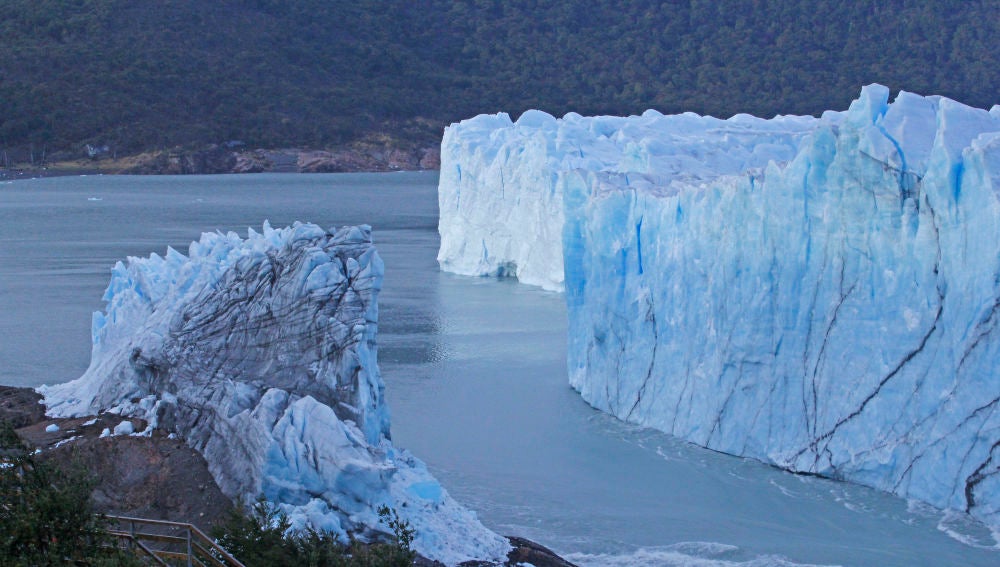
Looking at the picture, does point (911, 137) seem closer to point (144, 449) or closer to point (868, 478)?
point (868, 478)

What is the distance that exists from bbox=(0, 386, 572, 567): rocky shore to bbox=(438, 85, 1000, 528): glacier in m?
2.88

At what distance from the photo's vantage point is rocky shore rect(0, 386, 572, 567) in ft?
22.4

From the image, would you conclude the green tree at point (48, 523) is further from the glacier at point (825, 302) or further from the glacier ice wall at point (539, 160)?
the glacier ice wall at point (539, 160)

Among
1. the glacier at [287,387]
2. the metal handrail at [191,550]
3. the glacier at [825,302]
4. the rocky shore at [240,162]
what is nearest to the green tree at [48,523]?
the metal handrail at [191,550]

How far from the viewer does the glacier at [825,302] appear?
27.3 ft

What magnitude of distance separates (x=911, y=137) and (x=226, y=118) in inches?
1974

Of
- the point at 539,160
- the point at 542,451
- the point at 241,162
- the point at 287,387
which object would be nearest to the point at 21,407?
the point at 287,387

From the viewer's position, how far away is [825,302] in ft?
30.7

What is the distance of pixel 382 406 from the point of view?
320 inches

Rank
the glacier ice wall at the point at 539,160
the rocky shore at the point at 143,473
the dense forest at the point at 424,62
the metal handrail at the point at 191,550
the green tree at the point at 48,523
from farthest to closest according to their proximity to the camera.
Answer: the dense forest at the point at 424,62 → the glacier ice wall at the point at 539,160 → the rocky shore at the point at 143,473 → the metal handrail at the point at 191,550 → the green tree at the point at 48,523

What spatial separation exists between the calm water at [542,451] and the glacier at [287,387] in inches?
54.4

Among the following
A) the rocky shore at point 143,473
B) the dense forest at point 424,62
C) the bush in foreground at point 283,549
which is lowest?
the rocky shore at point 143,473

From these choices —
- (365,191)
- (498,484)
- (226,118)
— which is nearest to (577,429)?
(498,484)

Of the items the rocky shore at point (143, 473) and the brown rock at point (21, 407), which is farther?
the brown rock at point (21, 407)
